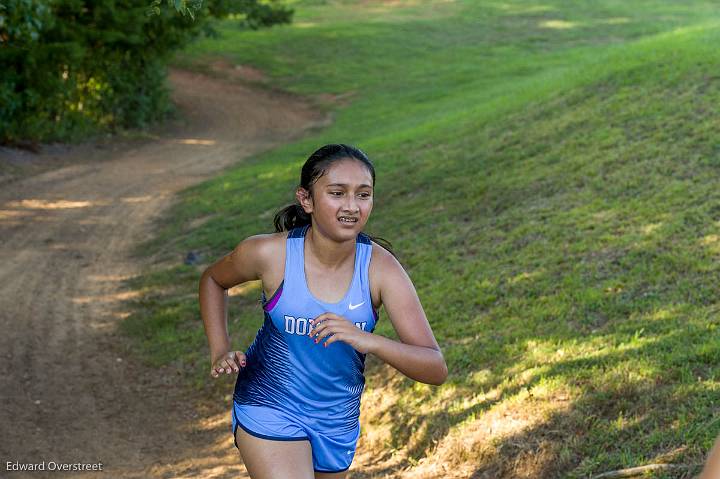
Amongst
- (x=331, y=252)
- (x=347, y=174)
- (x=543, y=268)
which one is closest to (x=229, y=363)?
(x=331, y=252)

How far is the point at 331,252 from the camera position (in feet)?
11.8

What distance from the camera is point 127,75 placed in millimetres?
25438

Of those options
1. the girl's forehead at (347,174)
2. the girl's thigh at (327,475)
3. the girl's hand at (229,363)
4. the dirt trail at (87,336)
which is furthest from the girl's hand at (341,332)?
the dirt trail at (87,336)

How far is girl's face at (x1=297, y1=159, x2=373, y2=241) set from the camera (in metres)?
3.53

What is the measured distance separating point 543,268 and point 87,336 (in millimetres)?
4389

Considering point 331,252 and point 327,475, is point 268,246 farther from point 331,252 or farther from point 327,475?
point 327,475

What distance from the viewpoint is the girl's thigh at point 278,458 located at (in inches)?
135

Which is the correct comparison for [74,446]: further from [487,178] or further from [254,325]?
[487,178]

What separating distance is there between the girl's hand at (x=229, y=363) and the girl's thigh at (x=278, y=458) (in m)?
0.25

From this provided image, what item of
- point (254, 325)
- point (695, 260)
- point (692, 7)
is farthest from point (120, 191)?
point (692, 7)

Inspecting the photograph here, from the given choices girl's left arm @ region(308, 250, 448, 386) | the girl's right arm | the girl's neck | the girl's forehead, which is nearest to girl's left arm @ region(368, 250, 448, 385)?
girl's left arm @ region(308, 250, 448, 386)

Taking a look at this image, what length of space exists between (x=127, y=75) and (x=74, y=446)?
65.0 feet

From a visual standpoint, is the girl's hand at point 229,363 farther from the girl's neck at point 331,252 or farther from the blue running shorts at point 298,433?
the girl's neck at point 331,252

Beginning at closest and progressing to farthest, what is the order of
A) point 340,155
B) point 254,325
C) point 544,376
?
point 340,155
point 544,376
point 254,325
